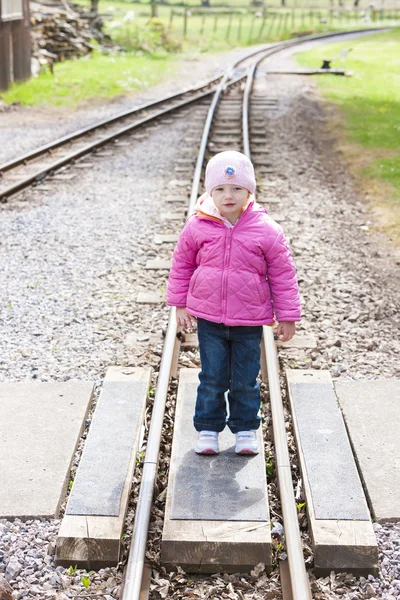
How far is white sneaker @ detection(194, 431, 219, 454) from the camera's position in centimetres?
397

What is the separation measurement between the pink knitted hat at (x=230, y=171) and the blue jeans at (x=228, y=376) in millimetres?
682

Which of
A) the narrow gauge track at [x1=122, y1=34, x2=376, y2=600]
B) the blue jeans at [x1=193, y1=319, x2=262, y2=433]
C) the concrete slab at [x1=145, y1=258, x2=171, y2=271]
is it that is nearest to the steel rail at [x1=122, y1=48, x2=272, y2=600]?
the narrow gauge track at [x1=122, y1=34, x2=376, y2=600]

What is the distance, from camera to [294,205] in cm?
923

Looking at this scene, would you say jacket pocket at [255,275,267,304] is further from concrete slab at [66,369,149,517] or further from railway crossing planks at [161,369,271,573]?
concrete slab at [66,369,149,517]

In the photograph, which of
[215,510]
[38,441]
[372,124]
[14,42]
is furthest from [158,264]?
[14,42]

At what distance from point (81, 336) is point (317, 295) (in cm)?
195

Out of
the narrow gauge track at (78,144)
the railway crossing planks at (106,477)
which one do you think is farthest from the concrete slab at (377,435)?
the narrow gauge track at (78,144)

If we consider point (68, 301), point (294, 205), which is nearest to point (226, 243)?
point (68, 301)

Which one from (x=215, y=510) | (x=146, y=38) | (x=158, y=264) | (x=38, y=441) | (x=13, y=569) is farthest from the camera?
(x=146, y=38)

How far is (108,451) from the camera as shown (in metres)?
3.97

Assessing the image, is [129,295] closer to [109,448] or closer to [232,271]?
[109,448]

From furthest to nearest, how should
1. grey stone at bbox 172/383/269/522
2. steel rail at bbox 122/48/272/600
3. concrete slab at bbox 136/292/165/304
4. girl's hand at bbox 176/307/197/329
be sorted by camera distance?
concrete slab at bbox 136/292/165/304 → girl's hand at bbox 176/307/197/329 → grey stone at bbox 172/383/269/522 → steel rail at bbox 122/48/272/600

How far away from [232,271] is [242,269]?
0.05 m

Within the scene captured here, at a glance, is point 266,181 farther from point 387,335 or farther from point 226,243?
point 226,243
